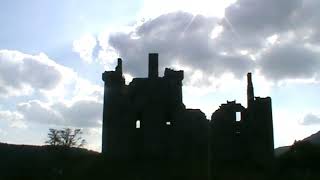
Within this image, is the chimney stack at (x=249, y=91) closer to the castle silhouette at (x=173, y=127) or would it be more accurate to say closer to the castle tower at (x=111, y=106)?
the castle silhouette at (x=173, y=127)

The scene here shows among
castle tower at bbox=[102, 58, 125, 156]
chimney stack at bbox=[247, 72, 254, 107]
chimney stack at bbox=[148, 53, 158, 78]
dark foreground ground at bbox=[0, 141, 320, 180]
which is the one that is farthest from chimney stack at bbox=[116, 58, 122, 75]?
chimney stack at bbox=[247, 72, 254, 107]

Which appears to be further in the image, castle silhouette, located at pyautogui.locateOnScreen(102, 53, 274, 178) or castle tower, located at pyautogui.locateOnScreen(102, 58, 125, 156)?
castle tower, located at pyautogui.locateOnScreen(102, 58, 125, 156)

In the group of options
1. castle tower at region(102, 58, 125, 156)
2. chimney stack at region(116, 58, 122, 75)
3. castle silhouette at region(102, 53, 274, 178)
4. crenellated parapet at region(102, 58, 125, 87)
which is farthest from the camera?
chimney stack at region(116, 58, 122, 75)

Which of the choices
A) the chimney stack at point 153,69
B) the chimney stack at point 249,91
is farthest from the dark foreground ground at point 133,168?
the chimney stack at point 153,69

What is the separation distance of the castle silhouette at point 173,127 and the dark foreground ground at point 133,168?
2.18ft

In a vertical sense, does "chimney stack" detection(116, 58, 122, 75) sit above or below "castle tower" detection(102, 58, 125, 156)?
above

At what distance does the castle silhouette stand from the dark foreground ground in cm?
67

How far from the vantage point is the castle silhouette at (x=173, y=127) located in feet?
145

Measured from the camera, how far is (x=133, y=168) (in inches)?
1698

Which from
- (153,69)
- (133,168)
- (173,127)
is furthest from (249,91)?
(133,168)

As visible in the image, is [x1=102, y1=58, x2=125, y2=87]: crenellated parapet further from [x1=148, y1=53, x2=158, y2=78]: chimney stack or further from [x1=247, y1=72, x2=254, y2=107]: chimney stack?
[x1=247, y1=72, x2=254, y2=107]: chimney stack

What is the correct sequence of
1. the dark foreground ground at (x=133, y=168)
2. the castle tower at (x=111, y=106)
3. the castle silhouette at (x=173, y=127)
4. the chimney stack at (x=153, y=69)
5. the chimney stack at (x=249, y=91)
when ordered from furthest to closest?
the chimney stack at (x=249, y=91), the castle tower at (x=111, y=106), the chimney stack at (x=153, y=69), the castle silhouette at (x=173, y=127), the dark foreground ground at (x=133, y=168)

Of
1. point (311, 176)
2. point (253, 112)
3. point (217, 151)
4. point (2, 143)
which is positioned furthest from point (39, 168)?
point (311, 176)

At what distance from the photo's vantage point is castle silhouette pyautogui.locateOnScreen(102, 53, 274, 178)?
4412 cm
